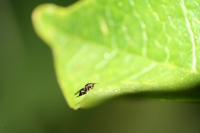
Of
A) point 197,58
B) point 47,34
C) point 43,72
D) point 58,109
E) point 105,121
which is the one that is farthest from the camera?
point 43,72

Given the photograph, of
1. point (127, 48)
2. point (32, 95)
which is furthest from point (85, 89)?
point (32, 95)

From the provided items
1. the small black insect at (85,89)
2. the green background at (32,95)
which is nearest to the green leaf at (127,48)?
the small black insect at (85,89)

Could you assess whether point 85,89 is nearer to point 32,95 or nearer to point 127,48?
point 127,48

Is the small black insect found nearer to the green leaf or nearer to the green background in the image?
the green leaf

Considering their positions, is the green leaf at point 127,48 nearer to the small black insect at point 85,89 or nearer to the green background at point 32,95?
the small black insect at point 85,89

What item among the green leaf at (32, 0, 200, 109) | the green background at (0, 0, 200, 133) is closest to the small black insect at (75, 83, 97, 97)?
the green leaf at (32, 0, 200, 109)

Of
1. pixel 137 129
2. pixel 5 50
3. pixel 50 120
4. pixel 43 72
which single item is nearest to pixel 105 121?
pixel 137 129

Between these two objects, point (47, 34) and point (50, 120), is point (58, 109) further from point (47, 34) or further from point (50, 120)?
point (47, 34)
